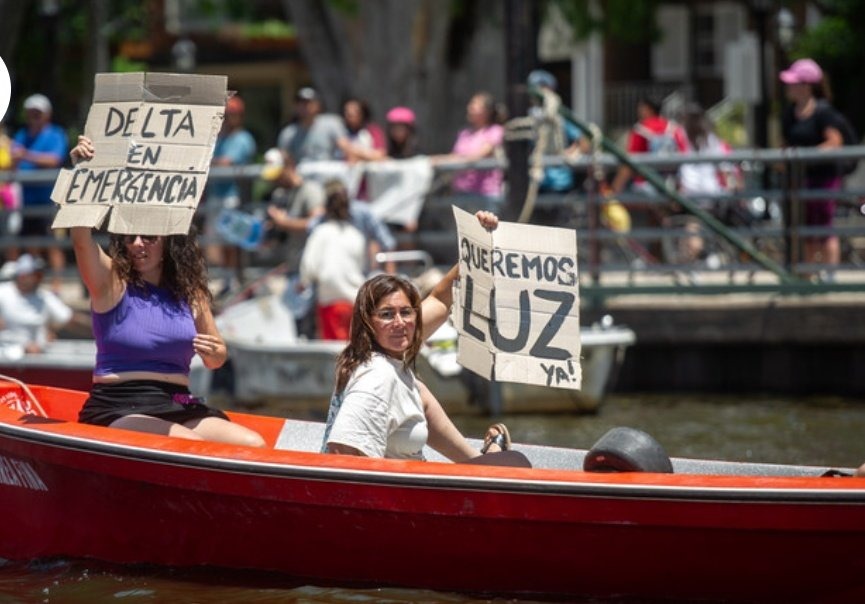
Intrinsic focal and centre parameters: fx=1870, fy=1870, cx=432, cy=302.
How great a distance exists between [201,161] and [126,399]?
104cm

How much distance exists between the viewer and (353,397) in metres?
7.07

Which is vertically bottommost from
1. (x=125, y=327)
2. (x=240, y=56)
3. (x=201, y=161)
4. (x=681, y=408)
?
(x=681, y=408)

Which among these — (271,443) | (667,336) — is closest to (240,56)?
(667,336)

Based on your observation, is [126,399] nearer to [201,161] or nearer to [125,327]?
[125,327]

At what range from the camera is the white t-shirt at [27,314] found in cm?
1367

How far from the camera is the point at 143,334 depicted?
7.66 metres

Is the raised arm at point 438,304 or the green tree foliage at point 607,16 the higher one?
the green tree foliage at point 607,16

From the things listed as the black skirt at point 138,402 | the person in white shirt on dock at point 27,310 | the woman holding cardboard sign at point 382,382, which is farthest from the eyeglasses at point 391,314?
the person in white shirt on dock at point 27,310

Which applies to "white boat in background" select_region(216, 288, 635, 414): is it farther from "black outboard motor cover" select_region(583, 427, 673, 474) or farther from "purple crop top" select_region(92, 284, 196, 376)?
"black outboard motor cover" select_region(583, 427, 673, 474)

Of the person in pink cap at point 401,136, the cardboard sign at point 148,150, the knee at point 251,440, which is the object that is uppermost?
the person in pink cap at point 401,136

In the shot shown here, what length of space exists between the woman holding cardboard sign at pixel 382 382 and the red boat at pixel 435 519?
166 mm

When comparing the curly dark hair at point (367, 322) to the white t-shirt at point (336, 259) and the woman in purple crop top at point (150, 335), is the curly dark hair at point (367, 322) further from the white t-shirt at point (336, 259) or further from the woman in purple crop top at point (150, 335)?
the white t-shirt at point (336, 259)

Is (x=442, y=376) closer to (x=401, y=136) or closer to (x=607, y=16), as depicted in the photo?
(x=401, y=136)

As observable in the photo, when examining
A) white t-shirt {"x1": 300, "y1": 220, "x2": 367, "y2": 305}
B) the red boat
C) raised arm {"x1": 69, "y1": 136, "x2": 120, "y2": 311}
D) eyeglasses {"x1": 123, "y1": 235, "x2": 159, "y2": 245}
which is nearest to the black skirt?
the red boat
